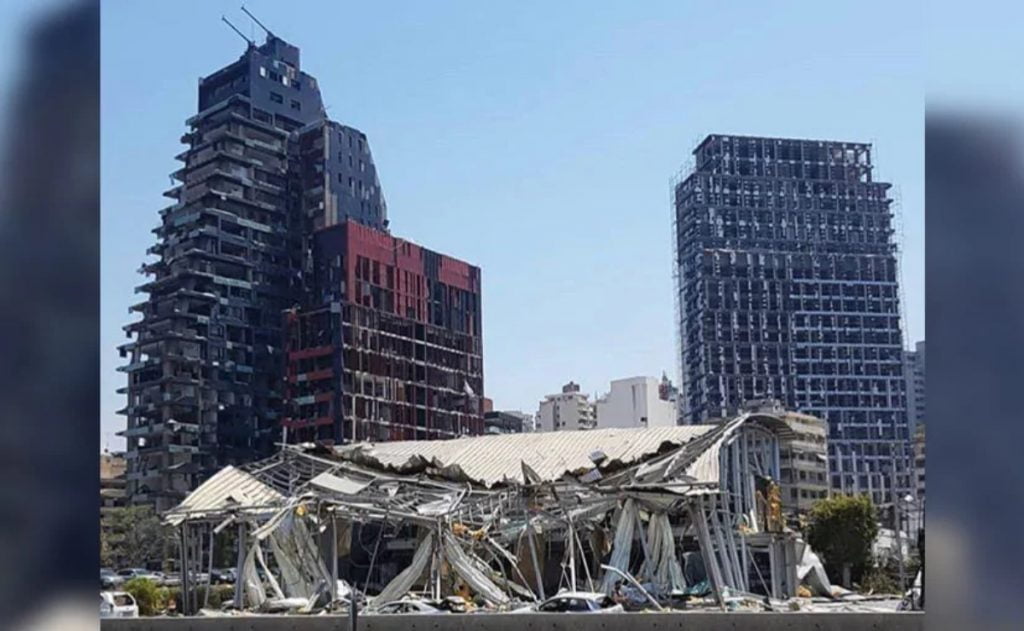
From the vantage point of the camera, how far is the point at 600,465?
27578mm

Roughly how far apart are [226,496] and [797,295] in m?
59.5

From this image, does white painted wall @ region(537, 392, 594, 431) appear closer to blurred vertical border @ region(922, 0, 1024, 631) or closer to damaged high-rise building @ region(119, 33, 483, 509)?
damaged high-rise building @ region(119, 33, 483, 509)

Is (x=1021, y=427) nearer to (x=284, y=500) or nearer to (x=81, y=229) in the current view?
(x=81, y=229)

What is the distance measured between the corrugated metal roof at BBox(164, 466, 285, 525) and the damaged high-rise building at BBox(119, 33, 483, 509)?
33804mm

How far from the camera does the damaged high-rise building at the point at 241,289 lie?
64.2m

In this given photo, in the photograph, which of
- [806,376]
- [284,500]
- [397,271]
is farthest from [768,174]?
[284,500]

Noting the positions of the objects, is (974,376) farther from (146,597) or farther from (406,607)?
(146,597)

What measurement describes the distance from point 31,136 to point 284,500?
21663 millimetres

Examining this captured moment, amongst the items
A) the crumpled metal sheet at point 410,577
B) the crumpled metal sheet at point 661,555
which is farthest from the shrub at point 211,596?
the crumpled metal sheet at point 661,555

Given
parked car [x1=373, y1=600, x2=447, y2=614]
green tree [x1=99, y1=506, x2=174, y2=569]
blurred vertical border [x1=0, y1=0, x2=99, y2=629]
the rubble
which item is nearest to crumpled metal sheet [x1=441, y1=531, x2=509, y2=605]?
the rubble

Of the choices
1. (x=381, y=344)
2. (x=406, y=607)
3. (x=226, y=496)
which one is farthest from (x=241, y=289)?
(x=406, y=607)

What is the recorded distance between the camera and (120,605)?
23.4 metres

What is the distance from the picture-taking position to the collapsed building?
23391 mm

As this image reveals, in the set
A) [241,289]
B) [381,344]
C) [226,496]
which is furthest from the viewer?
[381,344]
